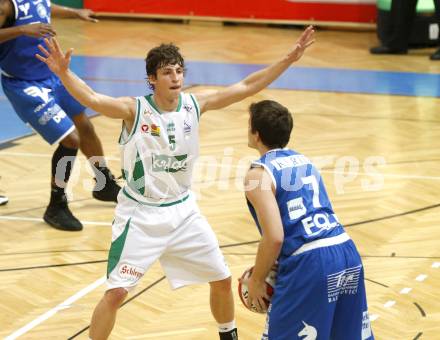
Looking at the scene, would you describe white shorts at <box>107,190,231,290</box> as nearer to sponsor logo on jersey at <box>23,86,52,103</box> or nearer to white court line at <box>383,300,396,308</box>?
white court line at <box>383,300,396,308</box>

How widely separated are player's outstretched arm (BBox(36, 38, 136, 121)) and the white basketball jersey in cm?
7

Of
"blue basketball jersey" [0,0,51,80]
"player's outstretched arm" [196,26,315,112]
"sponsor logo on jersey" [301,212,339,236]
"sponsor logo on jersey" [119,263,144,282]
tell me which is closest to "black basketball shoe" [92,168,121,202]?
"blue basketball jersey" [0,0,51,80]

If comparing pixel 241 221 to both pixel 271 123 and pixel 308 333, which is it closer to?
pixel 271 123

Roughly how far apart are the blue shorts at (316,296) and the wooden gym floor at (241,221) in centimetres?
140

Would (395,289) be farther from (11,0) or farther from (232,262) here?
(11,0)

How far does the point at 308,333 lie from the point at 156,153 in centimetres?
146

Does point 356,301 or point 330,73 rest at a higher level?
point 356,301

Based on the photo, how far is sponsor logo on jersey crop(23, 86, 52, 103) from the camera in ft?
25.1

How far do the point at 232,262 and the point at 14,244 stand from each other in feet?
5.62

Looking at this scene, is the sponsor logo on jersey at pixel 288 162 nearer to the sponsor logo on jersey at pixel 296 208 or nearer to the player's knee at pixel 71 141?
the sponsor logo on jersey at pixel 296 208

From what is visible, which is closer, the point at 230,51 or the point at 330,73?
the point at 330,73

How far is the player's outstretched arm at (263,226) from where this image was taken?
417 cm

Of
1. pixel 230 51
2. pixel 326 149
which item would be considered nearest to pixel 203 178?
pixel 326 149

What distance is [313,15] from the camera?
1656cm
